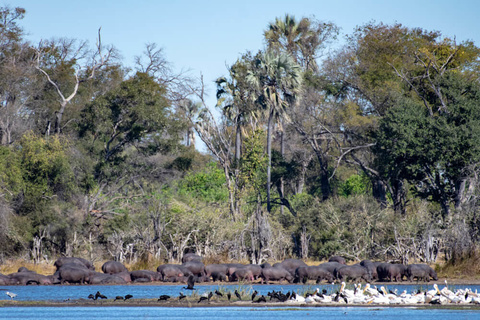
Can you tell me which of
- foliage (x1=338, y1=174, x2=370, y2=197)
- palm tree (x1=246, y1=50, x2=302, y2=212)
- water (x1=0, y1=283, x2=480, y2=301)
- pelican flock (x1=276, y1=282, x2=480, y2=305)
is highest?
palm tree (x1=246, y1=50, x2=302, y2=212)

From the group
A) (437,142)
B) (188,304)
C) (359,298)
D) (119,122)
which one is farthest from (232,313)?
(119,122)

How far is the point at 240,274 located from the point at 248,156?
20.8 meters

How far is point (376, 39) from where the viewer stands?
53719 mm

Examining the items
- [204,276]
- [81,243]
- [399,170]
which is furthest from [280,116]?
[204,276]

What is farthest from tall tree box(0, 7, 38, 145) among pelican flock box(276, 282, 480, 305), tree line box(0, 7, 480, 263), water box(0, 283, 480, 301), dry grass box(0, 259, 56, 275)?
pelican flock box(276, 282, 480, 305)

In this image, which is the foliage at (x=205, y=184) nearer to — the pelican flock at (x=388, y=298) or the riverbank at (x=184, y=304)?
the riverbank at (x=184, y=304)

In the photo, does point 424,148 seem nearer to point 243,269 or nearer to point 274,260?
point 274,260

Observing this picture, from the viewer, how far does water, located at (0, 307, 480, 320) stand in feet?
70.5

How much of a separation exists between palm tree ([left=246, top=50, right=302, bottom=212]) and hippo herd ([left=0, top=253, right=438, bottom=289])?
1911 centimetres

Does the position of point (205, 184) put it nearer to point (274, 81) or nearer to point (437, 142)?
point (274, 81)

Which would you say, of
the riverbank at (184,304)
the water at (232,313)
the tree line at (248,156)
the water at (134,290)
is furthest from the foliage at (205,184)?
the water at (232,313)

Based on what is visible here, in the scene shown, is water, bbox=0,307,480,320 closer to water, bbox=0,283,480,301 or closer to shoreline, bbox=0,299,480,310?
shoreline, bbox=0,299,480,310

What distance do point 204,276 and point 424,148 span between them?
54.8ft

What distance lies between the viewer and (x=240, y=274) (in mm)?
33844
